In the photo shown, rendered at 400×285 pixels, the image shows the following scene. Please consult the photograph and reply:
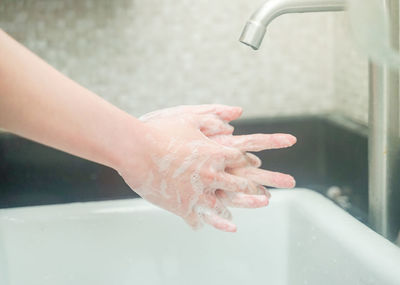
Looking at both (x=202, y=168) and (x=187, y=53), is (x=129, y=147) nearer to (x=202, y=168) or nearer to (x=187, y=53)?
(x=202, y=168)

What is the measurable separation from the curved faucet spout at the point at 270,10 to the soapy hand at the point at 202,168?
0.41 ft

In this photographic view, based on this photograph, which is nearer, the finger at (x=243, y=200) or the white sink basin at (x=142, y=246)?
the finger at (x=243, y=200)

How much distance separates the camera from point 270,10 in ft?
2.04

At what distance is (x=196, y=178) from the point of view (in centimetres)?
64

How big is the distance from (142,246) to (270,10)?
0.42m

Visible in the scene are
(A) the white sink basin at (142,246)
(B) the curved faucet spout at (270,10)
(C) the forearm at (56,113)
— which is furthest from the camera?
(A) the white sink basin at (142,246)

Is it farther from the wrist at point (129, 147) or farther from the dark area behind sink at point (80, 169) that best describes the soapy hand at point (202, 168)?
the dark area behind sink at point (80, 169)

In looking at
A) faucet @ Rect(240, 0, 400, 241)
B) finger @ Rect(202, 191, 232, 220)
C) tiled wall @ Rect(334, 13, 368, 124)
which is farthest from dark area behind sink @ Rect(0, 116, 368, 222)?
finger @ Rect(202, 191, 232, 220)

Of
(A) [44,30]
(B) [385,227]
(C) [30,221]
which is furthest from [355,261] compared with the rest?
(A) [44,30]

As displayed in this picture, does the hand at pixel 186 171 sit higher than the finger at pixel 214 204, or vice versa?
the hand at pixel 186 171

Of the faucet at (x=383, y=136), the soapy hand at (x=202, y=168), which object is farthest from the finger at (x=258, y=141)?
the faucet at (x=383, y=136)

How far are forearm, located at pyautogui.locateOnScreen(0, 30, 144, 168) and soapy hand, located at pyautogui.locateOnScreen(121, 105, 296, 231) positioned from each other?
0.04 m

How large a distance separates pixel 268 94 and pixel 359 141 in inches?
8.3

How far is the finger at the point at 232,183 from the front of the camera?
0.65m
